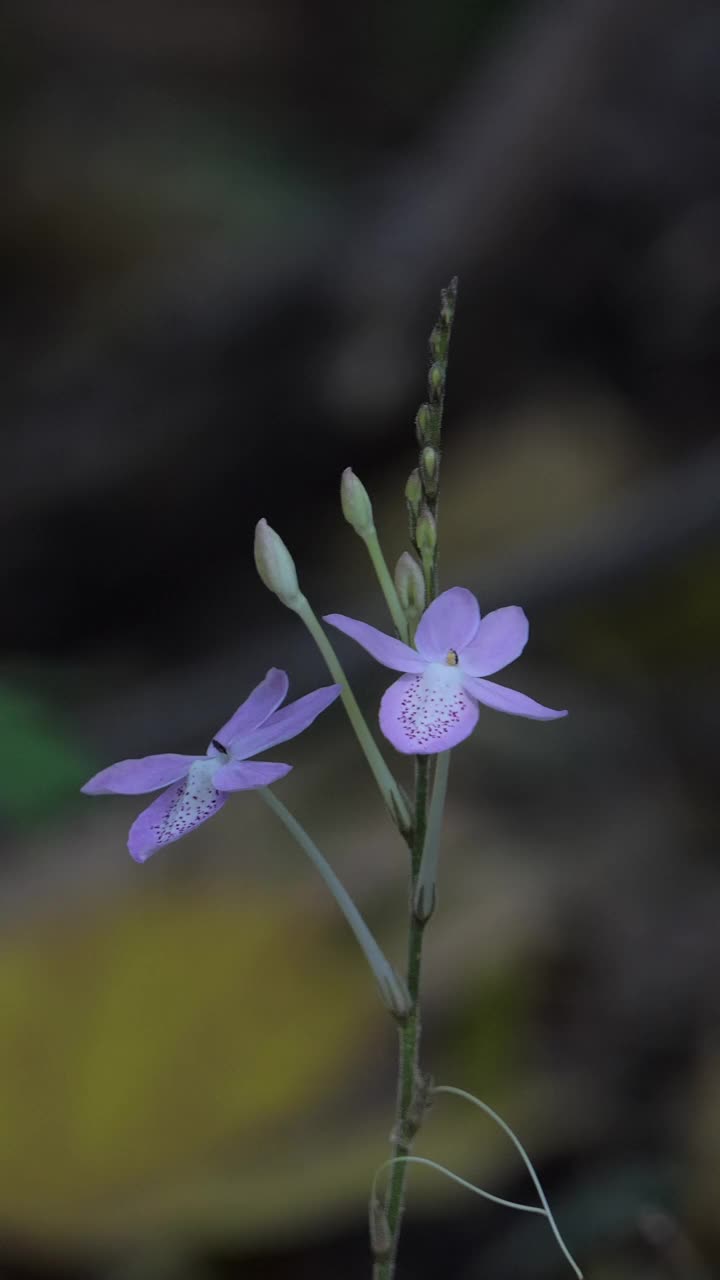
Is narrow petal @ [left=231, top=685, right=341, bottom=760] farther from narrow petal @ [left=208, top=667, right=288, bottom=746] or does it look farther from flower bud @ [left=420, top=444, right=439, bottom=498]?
flower bud @ [left=420, top=444, right=439, bottom=498]

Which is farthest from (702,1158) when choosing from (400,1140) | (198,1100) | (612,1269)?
(400,1140)

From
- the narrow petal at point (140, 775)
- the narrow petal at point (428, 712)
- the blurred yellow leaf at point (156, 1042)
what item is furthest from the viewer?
the blurred yellow leaf at point (156, 1042)

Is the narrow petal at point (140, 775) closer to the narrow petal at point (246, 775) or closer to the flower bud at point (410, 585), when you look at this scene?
the narrow petal at point (246, 775)

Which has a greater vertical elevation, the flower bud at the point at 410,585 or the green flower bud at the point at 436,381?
the green flower bud at the point at 436,381

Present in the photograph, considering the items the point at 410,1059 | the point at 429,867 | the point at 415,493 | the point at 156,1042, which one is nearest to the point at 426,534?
the point at 415,493

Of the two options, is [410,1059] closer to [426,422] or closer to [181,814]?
[181,814]

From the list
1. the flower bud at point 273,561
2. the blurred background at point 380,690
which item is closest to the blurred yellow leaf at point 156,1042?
the blurred background at point 380,690

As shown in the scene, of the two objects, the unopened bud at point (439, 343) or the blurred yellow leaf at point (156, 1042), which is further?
the blurred yellow leaf at point (156, 1042)

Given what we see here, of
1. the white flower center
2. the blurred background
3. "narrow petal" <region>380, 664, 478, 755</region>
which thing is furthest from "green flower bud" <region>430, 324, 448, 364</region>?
the blurred background
